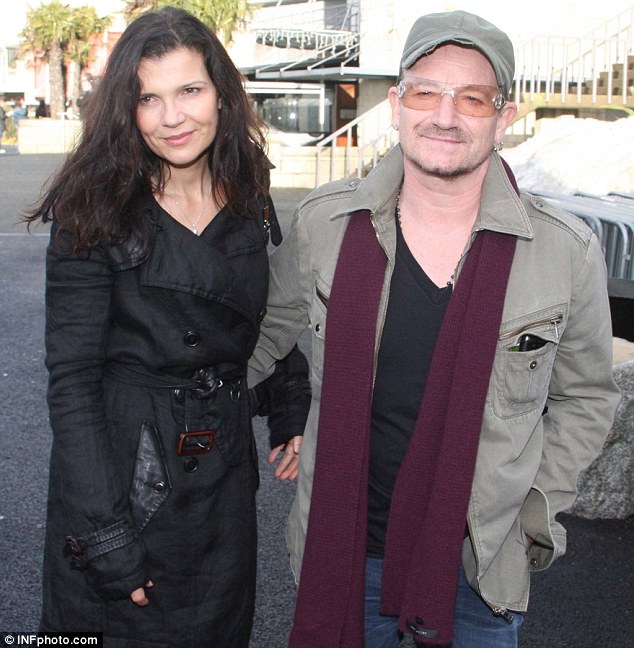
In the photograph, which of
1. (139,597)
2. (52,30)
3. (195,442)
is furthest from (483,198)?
(52,30)

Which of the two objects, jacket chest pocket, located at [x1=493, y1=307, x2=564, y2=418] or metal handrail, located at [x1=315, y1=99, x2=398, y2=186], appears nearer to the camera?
jacket chest pocket, located at [x1=493, y1=307, x2=564, y2=418]

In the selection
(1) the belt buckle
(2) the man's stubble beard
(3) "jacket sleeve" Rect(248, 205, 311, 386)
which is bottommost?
(1) the belt buckle

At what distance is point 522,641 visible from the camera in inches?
146

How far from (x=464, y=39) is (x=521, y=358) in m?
0.74

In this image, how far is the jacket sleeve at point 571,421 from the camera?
2402 mm

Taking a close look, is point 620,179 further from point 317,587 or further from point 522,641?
point 317,587

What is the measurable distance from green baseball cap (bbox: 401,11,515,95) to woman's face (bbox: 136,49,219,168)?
20.3 inches

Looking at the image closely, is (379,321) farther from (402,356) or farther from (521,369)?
(521,369)

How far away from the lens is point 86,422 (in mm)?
2320

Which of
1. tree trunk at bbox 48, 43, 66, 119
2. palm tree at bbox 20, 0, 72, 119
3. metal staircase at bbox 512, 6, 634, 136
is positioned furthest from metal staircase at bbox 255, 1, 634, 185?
palm tree at bbox 20, 0, 72, 119

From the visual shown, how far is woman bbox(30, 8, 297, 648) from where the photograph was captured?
2307 millimetres

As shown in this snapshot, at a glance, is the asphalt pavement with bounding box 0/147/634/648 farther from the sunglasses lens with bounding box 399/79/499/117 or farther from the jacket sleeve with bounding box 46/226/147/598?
the sunglasses lens with bounding box 399/79/499/117

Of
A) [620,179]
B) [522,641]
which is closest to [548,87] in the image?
[620,179]

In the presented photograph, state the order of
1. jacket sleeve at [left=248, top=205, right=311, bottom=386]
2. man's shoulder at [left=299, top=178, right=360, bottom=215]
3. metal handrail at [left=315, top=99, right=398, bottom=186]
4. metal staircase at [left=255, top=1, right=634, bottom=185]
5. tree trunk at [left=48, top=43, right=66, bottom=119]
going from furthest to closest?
tree trunk at [left=48, top=43, right=66, bottom=119] < metal staircase at [left=255, top=1, right=634, bottom=185] < metal handrail at [left=315, top=99, right=398, bottom=186] < jacket sleeve at [left=248, top=205, right=311, bottom=386] < man's shoulder at [left=299, top=178, right=360, bottom=215]
